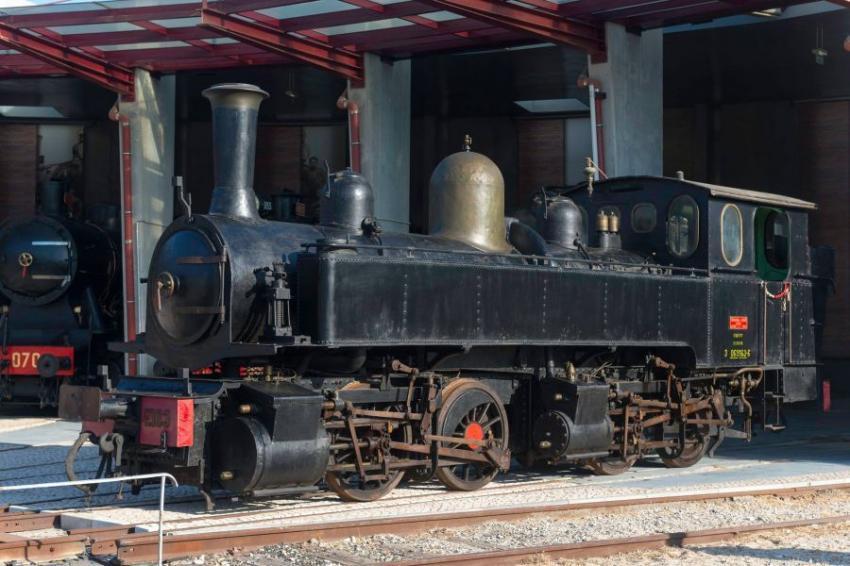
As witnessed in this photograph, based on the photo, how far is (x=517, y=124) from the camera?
2930 centimetres

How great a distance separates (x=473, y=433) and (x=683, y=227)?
3744 mm

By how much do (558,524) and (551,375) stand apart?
2.68m

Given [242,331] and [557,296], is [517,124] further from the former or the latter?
[242,331]

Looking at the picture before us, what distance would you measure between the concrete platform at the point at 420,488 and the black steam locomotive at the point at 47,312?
95.0 inches

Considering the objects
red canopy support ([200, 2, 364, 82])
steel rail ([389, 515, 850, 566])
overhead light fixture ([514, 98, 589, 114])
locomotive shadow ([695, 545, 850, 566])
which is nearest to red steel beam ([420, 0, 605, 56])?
red canopy support ([200, 2, 364, 82])

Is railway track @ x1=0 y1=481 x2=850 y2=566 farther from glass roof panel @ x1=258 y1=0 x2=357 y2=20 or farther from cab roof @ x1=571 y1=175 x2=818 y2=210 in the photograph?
glass roof panel @ x1=258 y1=0 x2=357 y2=20

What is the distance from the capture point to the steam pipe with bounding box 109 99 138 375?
22.3 m

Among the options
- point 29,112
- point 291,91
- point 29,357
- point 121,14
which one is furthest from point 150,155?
point 29,112

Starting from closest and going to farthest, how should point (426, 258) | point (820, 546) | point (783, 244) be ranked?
point (820, 546) → point (426, 258) → point (783, 244)

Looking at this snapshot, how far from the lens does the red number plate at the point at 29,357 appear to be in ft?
62.4

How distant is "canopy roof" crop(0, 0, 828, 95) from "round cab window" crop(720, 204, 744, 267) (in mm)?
6825

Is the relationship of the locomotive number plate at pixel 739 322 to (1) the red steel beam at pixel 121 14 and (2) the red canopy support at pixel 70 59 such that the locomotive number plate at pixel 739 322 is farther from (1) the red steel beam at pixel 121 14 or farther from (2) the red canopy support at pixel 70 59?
(2) the red canopy support at pixel 70 59

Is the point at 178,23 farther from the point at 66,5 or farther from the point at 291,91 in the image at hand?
the point at 291,91

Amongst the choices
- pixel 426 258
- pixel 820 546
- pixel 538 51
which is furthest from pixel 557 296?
pixel 538 51
